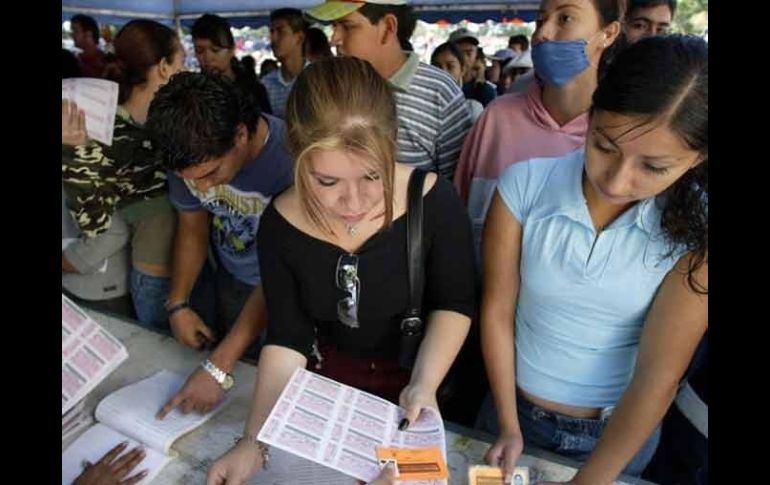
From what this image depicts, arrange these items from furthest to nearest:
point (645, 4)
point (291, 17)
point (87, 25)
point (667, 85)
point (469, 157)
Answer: point (87, 25) < point (291, 17) < point (645, 4) < point (469, 157) < point (667, 85)

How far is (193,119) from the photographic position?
4.67 ft

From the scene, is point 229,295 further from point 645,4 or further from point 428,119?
point 645,4

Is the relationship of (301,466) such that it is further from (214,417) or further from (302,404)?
(214,417)

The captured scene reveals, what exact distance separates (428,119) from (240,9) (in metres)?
6.39

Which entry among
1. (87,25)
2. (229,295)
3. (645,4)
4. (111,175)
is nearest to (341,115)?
(111,175)

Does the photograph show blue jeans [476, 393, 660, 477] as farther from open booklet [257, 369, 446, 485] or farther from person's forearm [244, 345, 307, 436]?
person's forearm [244, 345, 307, 436]

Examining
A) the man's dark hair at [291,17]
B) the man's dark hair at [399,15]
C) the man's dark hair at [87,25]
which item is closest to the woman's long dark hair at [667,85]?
the man's dark hair at [399,15]

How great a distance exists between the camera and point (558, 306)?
114cm

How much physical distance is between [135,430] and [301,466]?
38 centimetres

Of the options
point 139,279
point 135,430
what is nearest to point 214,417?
point 135,430

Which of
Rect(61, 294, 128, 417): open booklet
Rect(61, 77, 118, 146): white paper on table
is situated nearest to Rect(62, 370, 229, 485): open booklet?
Rect(61, 294, 128, 417): open booklet

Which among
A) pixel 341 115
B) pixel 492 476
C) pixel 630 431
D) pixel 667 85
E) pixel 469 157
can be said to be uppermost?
pixel 667 85

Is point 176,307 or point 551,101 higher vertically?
point 551,101

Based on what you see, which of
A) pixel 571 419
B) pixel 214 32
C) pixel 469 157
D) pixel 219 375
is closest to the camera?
pixel 571 419
